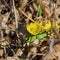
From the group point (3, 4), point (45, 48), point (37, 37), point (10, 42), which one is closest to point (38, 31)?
point (37, 37)

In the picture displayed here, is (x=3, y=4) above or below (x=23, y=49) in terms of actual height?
above

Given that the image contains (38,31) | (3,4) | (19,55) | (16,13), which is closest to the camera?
(38,31)

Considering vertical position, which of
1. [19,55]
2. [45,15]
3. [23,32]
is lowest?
[19,55]

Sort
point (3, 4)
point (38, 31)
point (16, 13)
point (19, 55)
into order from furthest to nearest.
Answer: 1. point (3, 4)
2. point (16, 13)
3. point (19, 55)
4. point (38, 31)

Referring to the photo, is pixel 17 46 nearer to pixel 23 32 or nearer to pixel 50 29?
pixel 23 32

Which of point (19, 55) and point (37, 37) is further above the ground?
point (37, 37)

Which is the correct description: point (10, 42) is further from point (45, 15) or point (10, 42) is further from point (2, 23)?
point (45, 15)

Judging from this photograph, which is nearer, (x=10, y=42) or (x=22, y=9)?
(x=10, y=42)

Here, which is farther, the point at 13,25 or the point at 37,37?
the point at 13,25

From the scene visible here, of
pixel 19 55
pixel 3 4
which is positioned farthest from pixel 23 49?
pixel 3 4
